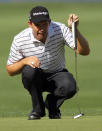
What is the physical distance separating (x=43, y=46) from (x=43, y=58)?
13 centimetres

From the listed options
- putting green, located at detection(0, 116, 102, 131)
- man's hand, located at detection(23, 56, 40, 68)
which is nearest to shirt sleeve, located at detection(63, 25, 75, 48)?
man's hand, located at detection(23, 56, 40, 68)

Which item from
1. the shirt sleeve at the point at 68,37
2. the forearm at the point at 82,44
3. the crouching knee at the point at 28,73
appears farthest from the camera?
the shirt sleeve at the point at 68,37

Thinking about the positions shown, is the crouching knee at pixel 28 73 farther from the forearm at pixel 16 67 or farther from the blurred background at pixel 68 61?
the blurred background at pixel 68 61

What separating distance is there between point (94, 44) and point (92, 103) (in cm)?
769

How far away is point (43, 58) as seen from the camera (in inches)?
320

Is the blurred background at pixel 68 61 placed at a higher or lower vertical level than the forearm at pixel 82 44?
lower

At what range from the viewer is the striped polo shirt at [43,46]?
8.07 meters

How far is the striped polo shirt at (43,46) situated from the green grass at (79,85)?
652mm

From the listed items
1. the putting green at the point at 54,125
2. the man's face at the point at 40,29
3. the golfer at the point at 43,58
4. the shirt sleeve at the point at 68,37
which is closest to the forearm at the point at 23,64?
the golfer at the point at 43,58

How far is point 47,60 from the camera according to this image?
8.15 meters

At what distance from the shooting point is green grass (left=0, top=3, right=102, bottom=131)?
6525mm

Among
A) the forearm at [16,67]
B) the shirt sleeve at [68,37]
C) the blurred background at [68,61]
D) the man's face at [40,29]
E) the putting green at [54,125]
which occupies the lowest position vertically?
the blurred background at [68,61]

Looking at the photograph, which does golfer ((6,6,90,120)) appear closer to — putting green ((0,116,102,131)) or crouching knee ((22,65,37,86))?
crouching knee ((22,65,37,86))

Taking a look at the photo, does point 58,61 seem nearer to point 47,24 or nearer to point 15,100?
point 47,24
